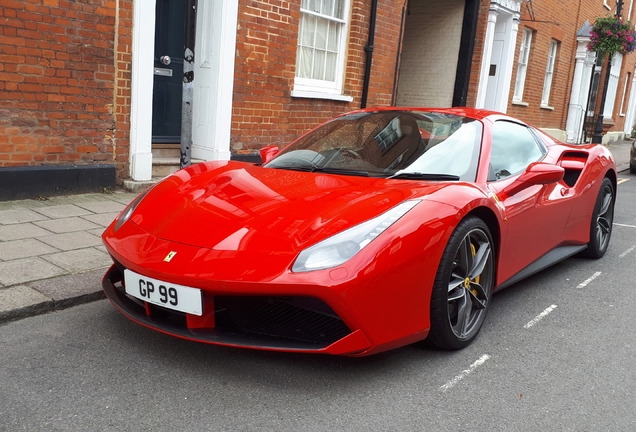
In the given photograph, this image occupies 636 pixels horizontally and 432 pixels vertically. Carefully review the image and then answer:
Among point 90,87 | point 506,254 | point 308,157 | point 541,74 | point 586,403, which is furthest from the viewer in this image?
point 541,74

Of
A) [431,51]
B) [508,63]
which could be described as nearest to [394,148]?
[431,51]

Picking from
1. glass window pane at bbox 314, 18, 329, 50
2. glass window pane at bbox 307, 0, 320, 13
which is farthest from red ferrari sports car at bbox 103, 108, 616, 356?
glass window pane at bbox 314, 18, 329, 50

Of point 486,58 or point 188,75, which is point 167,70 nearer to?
point 188,75

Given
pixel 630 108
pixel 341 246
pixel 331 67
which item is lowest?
pixel 341 246

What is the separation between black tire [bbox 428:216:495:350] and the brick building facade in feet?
15.1

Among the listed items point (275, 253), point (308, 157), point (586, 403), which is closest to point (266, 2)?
point (308, 157)

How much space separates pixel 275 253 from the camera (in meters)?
2.71

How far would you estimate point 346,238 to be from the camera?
9.02ft

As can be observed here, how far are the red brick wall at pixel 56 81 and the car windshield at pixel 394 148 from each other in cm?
315

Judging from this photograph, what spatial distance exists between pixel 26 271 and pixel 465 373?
9.37 feet

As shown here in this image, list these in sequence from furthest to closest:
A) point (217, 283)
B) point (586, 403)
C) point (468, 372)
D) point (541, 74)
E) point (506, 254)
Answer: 1. point (541, 74)
2. point (506, 254)
3. point (468, 372)
4. point (586, 403)
5. point (217, 283)

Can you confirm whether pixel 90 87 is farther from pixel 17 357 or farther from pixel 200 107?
pixel 17 357

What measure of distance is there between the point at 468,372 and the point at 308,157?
1.72 meters

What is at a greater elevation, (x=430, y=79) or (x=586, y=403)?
(x=430, y=79)
